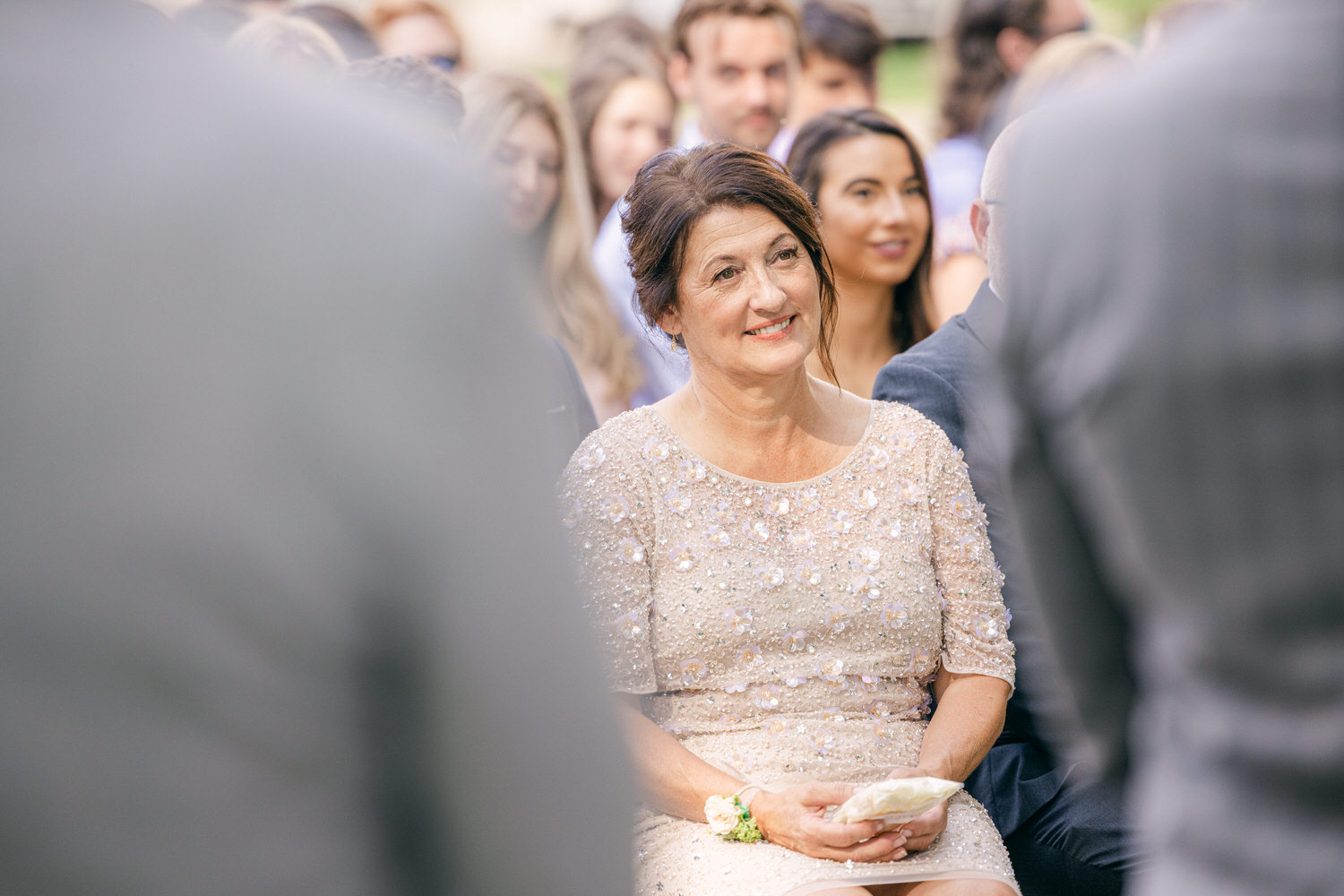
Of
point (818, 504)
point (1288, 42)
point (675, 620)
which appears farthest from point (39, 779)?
point (818, 504)

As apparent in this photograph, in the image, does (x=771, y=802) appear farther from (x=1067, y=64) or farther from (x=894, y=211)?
(x=1067, y=64)

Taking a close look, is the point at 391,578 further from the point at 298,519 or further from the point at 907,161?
the point at 907,161

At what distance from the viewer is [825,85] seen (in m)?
4.95

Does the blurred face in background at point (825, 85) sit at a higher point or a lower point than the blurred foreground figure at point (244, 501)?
higher

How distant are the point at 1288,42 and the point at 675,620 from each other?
1.61 meters

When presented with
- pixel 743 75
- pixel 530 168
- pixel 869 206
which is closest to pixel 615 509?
pixel 869 206

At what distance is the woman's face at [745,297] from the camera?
2441 mm

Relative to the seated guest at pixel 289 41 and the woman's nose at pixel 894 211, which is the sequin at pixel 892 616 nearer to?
the woman's nose at pixel 894 211

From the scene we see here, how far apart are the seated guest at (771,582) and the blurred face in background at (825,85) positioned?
2.55 m

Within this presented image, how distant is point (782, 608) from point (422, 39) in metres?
3.48

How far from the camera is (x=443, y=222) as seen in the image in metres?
0.67

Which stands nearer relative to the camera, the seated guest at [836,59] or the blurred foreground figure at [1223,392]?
the blurred foreground figure at [1223,392]

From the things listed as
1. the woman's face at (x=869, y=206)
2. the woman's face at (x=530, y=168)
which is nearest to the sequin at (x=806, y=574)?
the woman's face at (x=869, y=206)

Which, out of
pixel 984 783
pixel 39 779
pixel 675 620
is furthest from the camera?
pixel 984 783
